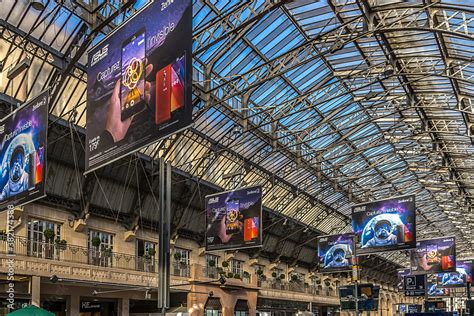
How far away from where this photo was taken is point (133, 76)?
12.1 meters

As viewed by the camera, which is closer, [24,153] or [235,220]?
→ [24,153]

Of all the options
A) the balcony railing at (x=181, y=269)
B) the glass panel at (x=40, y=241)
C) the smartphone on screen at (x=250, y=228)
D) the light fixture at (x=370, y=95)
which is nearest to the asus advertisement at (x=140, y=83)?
the smartphone on screen at (x=250, y=228)

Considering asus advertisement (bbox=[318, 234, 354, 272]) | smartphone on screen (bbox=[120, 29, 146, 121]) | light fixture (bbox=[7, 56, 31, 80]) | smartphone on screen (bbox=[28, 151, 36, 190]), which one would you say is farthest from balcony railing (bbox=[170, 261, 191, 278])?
smartphone on screen (bbox=[120, 29, 146, 121])

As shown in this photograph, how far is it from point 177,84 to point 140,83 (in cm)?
113

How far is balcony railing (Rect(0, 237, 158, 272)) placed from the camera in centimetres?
3136

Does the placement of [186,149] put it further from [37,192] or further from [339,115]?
[37,192]

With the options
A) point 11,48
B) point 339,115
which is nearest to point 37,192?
point 11,48

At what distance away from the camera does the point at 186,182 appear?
4531 cm

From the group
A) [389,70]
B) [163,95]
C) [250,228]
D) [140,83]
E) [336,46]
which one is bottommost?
[250,228]

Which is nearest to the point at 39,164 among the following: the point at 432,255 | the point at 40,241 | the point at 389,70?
the point at 40,241

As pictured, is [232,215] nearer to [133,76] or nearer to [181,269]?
[133,76]

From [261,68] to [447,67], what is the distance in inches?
442

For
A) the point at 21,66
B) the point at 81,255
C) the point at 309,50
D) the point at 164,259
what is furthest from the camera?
the point at 309,50

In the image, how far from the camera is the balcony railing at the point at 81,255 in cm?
3136
